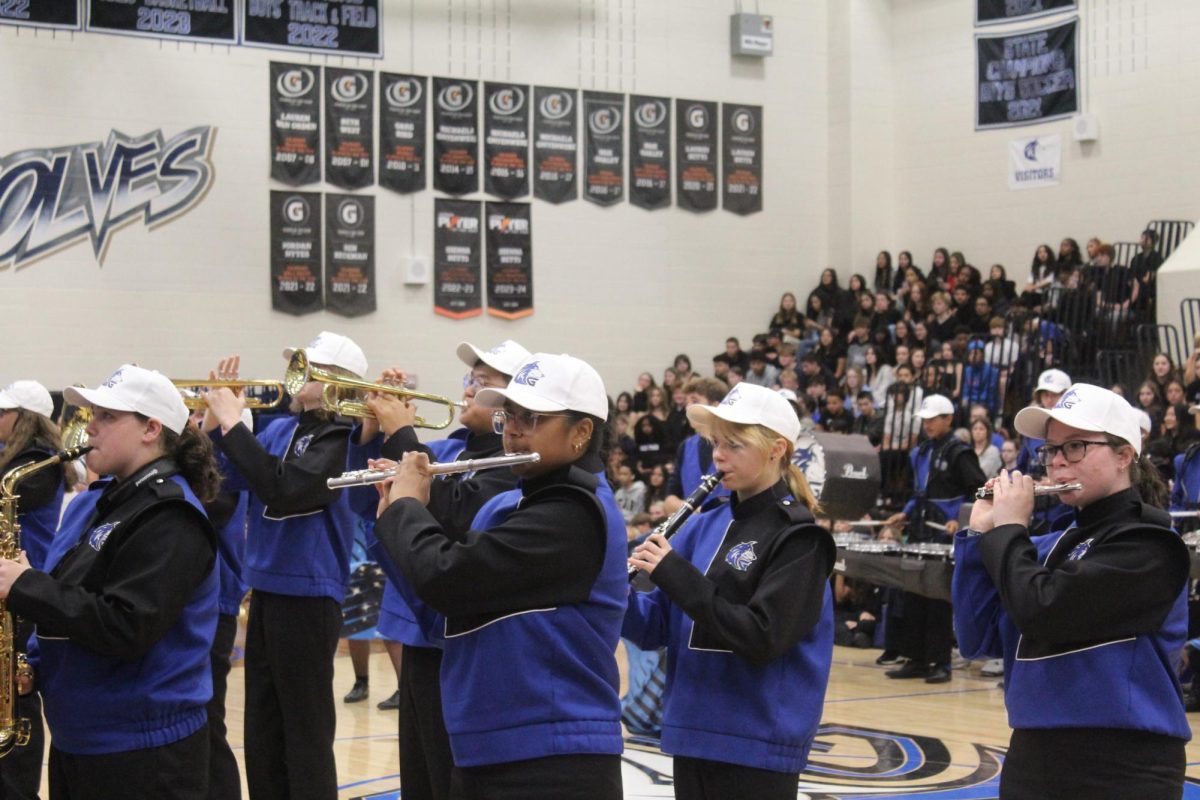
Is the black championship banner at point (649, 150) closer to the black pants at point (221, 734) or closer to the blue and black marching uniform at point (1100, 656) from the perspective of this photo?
the black pants at point (221, 734)

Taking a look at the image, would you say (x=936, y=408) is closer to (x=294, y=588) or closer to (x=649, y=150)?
(x=294, y=588)

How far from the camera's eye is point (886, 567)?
10414mm

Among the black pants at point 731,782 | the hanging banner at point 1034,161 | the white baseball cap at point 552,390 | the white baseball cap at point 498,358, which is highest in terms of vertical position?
the hanging banner at point 1034,161

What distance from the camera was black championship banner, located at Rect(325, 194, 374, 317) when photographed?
17.6 metres

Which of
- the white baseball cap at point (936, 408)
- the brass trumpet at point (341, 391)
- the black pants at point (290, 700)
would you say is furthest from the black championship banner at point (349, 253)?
the black pants at point (290, 700)

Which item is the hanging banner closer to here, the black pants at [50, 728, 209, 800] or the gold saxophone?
the gold saxophone

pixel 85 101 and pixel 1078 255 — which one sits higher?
pixel 85 101

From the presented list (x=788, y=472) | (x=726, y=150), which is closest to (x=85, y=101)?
(x=726, y=150)

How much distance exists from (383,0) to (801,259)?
21.7ft

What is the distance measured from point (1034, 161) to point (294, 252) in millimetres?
9206

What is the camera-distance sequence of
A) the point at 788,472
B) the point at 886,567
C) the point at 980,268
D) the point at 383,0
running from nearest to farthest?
the point at 788,472 < the point at 886,567 < the point at 383,0 < the point at 980,268

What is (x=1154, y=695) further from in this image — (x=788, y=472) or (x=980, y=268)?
(x=980, y=268)

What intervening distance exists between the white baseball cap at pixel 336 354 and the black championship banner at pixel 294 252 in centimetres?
1160

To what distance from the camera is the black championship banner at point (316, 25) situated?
56.2 ft
